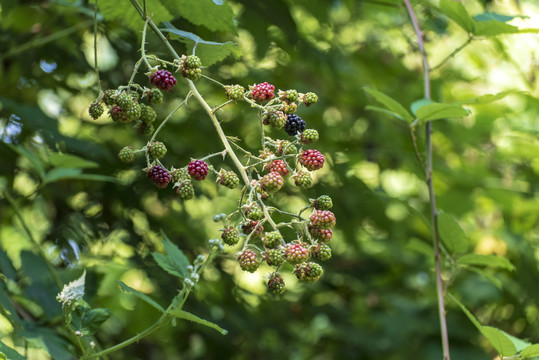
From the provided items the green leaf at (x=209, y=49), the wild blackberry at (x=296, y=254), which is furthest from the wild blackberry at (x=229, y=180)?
the green leaf at (x=209, y=49)

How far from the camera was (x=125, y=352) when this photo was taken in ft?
7.34

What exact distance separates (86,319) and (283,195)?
107 centimetres

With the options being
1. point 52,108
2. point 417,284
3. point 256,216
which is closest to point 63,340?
point 256,216

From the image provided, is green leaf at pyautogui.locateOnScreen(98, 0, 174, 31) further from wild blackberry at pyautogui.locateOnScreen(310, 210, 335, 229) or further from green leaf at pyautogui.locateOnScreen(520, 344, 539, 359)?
green leaf at pyautogui.locateOnScreen(520, 344, 539, 359)

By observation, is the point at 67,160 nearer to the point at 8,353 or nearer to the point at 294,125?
the point at 8,353

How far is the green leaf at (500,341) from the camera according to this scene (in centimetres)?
105

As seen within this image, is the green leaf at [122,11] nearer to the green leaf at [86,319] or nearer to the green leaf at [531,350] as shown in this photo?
the green leaf at [86,319]

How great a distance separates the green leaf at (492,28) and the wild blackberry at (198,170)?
33.4 inches

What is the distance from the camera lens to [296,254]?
740 millimetres

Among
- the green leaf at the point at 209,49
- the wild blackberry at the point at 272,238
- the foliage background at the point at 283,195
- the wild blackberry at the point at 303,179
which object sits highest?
the green leaf at the point at 209,49

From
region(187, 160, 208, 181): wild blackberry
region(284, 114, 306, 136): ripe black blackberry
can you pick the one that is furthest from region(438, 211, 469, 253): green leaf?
region(187, 160, 208, 181): wild blackberry

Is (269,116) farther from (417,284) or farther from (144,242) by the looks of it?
(417,284)

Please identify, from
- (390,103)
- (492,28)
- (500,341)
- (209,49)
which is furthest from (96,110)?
(492,28)

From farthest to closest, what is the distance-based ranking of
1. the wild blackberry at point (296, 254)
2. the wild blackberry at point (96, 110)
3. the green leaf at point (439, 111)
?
the green leaf at point (439, 111) < the wild blackberry at point (96, 110) < the wild blackberry at point (296, 254)
